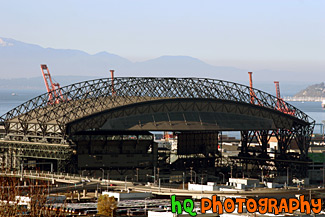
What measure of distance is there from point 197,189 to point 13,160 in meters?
49.4

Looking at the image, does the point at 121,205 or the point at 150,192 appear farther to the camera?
the point at 150,192

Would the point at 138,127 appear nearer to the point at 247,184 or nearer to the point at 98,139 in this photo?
the point at 98,139

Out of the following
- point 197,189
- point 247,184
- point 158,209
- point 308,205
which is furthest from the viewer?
point 247,184

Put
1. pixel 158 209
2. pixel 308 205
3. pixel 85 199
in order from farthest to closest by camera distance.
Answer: pixel 85 199 < pixel 158 209 < pixel 308 205

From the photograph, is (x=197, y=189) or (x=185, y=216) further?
(x=197, y=189)

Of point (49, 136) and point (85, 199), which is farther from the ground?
point (49, 136)

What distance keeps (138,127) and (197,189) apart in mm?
31576

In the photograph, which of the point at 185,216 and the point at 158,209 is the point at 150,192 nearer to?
the point at 158,209

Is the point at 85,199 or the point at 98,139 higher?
the point at 98,139

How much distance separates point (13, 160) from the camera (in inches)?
7653

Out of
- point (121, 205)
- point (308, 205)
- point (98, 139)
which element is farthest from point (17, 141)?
point (308, 205)

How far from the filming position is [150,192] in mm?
162500

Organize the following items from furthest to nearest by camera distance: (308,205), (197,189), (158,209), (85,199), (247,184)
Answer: (247,184) < (197,189) < (85,199) < (158,209) < (308,205)

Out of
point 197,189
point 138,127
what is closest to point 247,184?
point 197,189
